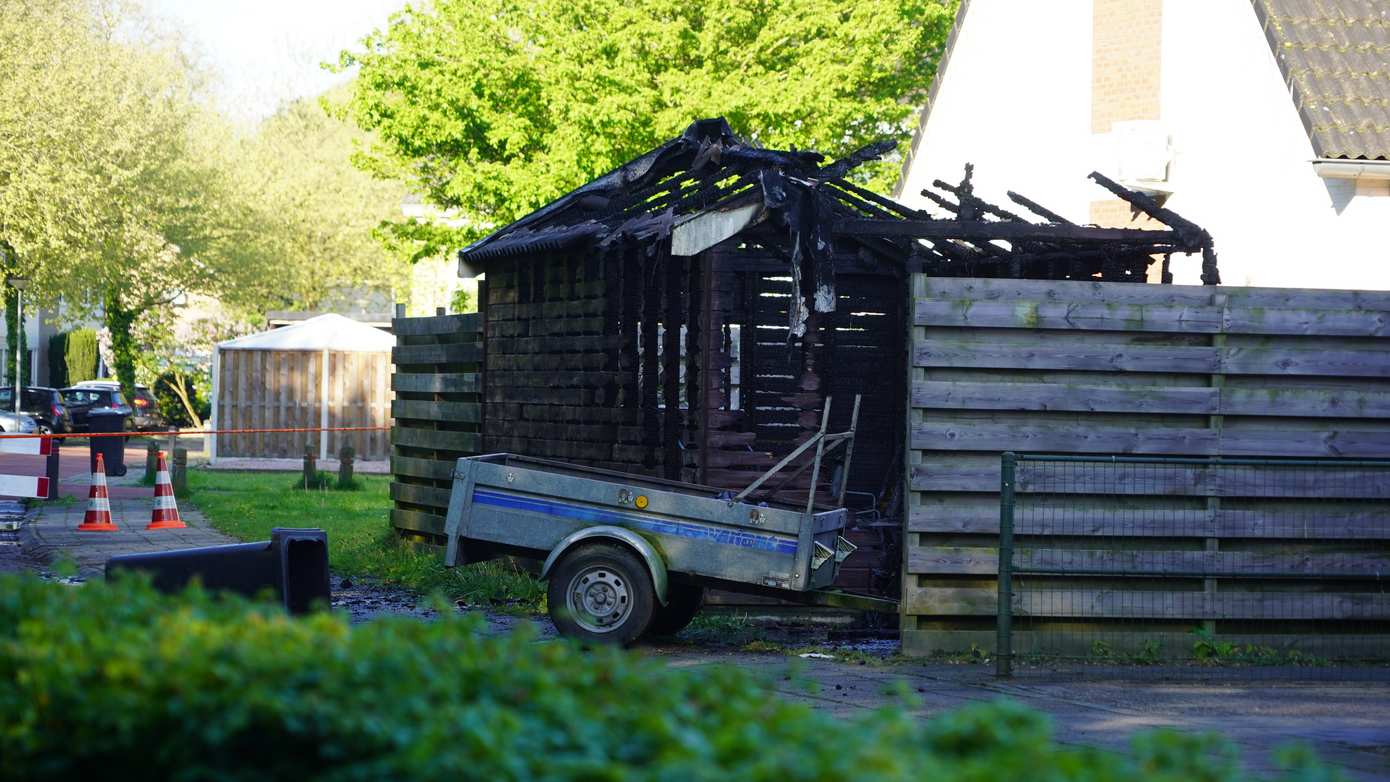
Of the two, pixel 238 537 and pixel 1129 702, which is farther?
pixel 238 537

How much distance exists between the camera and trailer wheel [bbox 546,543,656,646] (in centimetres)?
1070

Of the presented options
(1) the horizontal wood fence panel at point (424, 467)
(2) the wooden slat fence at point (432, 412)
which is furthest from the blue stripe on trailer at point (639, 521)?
(1) the horizontal wood fence panel at point (424, 467)

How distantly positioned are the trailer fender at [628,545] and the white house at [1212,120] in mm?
9134

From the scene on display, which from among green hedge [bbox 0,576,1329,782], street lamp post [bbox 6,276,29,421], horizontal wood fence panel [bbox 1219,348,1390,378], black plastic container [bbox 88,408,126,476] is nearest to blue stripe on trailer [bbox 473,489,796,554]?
horizontal wood fence panel [bbox 1219,348,1390,378]

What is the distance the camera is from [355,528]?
66.0ft

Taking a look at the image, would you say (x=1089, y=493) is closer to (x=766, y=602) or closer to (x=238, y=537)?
(x=766, y=602)

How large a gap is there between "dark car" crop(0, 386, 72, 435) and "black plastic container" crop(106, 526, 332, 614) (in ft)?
128

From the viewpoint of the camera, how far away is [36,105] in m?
42.2

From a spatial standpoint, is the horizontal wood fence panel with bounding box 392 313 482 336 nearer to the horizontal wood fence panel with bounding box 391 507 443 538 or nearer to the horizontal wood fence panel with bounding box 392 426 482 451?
the horizontal wood fence panel with bounding box 392 426 482 451

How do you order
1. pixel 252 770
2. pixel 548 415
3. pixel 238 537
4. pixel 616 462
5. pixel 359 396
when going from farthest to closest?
1. pixel 359 396
2. pixel 238 537
3. pixel 548 415
4. pixel 616 462
5. pixel 252 770

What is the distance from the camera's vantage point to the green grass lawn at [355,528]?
13.8m

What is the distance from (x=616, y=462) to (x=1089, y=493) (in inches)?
171

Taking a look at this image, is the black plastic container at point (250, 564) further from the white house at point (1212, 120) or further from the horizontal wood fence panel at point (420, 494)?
the white house at point (1212, 120)

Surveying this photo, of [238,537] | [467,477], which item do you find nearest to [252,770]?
[467,477]
